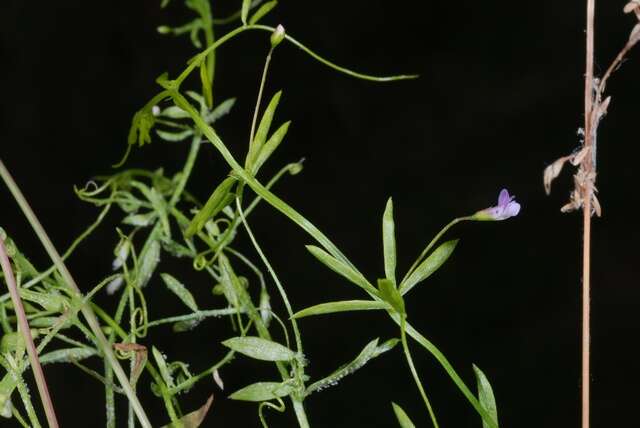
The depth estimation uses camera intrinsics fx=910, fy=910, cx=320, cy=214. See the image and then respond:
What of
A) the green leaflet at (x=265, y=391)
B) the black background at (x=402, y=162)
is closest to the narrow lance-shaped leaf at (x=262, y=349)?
the green leaflet at (x=265, y=391)

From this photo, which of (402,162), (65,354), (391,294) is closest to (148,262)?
(65,354)

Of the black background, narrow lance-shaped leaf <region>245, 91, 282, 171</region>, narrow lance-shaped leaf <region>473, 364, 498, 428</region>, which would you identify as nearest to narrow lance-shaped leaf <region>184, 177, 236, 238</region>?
narrow lance-shaped leaf <region>245, 91, 282, 171</region>

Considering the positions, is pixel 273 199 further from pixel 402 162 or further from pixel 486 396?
pixel 402 162

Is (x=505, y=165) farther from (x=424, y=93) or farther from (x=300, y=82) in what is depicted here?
(x=300, y=82)

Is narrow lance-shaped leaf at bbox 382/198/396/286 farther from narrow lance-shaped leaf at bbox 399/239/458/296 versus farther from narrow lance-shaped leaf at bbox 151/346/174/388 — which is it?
narrow lance-shaped leaf at bbox 151/346/174/388

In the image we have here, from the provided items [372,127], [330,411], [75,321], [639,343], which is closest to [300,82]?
[372,127]

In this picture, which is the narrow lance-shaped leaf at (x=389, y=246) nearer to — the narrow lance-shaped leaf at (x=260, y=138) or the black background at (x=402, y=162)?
the narrow lance-shaped leaf at (x=260, y=138)
